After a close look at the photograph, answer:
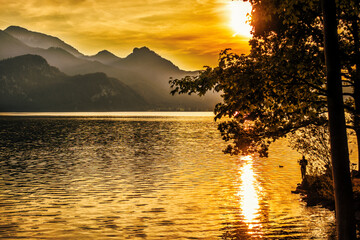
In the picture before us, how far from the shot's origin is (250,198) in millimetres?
30438

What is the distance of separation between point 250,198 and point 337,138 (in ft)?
67.0

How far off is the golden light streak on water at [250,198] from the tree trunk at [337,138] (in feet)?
32.7

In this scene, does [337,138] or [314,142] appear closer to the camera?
[337,138]

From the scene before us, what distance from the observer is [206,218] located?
24.0 m

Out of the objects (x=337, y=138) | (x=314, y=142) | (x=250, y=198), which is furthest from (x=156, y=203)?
(x=337, y=138)

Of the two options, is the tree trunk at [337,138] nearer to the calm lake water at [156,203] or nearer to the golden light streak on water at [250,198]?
the calm lake water at [156,203]

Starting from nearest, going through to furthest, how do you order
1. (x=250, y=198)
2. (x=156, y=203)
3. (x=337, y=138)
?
(x=337, y=138) → (x=156, y=203) → (x=250, y=198)

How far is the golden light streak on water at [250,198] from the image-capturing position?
22.7 m

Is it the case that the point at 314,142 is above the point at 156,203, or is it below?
above

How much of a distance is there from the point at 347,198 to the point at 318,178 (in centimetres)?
1976

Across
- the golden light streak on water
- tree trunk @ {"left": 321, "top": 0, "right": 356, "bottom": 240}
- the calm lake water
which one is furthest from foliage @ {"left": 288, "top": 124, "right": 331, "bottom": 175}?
tree trunk @ {"left": 321, "top": 0, "right": 356, "bottom": 240}

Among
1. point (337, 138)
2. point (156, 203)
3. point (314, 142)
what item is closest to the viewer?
point (337, 138)

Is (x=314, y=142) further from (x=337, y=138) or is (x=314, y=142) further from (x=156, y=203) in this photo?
(x=337, y=138)

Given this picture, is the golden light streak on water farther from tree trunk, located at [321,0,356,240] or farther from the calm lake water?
tree trunk, located at [321,0,356,240]
